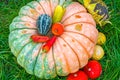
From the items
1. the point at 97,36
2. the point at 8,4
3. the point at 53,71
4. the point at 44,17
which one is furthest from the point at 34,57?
the point at 8,4

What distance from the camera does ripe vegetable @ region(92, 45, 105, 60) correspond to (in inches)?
106

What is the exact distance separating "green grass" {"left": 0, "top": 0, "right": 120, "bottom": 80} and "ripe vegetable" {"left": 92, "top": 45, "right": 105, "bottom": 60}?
4.2 inches

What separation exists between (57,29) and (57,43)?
0.37 ft

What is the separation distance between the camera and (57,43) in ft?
8.09

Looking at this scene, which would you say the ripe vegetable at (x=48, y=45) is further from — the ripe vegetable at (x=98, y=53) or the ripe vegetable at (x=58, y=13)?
the ripe vegetable at (x=98, y=53)

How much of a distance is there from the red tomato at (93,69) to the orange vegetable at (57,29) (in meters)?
0.40

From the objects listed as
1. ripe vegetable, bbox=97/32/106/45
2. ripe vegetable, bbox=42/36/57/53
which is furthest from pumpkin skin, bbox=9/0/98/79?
ripe vegetable, bbox=97/32/106/45

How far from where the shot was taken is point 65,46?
245cm

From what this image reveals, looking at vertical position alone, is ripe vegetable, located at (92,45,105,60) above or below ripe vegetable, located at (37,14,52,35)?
below

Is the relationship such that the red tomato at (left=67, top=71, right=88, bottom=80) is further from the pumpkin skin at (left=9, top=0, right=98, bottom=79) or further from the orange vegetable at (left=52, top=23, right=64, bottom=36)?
the orange vegetable at (left=52, top=23, right=64, bottom=36)

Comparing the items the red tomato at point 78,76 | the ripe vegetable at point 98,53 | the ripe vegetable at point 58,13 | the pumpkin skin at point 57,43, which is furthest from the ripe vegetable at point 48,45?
the ripe vegetable at point 98,53

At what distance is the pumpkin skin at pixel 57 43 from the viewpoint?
8.04 feet

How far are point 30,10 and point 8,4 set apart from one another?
0.57m

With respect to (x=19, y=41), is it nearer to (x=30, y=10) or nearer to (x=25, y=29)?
(x=25, y=29)
